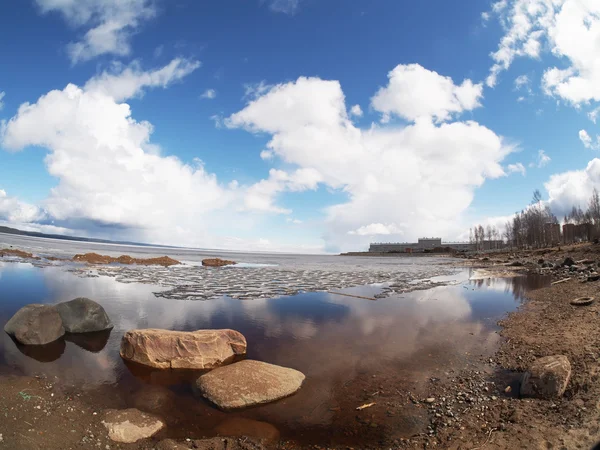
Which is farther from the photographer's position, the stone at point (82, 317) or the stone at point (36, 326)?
the stone at point (82, 317)

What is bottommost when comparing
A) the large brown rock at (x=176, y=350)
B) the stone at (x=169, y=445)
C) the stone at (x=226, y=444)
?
the stone at (x=226, y=444)

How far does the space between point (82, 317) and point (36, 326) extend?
5.40 feet

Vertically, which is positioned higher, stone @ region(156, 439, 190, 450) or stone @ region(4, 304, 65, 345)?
stone @ region(4, 304, 65, 345)

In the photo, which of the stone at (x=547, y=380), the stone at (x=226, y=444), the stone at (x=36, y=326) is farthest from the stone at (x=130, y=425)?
the stone at (x=547, y=380)

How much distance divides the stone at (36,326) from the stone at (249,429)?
9.12 m

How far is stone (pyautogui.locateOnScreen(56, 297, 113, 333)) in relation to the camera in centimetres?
1274

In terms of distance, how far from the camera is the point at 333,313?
1795cm

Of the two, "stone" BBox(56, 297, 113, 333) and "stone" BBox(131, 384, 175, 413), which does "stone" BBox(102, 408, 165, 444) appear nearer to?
"stone" BBox(131, 384, 175, 413)

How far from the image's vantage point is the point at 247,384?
321 inches

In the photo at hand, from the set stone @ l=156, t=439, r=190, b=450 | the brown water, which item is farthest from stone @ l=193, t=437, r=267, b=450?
the brown water

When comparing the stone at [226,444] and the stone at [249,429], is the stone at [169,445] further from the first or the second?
the stone at [249,429]

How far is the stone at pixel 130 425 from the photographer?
6.13 m

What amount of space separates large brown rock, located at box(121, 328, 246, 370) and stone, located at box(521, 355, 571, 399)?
867cm

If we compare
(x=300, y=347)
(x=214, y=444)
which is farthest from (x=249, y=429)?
(x=300, y=347)
